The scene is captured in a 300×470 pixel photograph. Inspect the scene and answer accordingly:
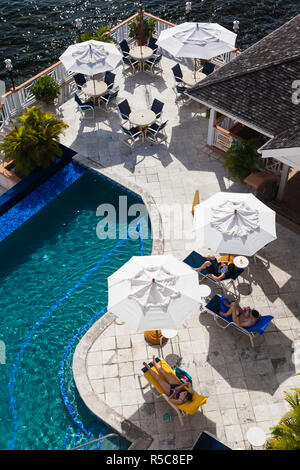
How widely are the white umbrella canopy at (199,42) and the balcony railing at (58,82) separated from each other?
1559 mm

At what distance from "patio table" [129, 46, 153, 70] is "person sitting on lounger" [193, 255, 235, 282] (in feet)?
40.3

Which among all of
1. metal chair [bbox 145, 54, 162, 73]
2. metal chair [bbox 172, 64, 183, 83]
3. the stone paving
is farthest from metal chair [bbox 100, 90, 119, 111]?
the stone paving

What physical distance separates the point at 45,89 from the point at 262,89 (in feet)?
30.8

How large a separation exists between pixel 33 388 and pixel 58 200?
777 cm

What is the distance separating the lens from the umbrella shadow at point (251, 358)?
14820mm

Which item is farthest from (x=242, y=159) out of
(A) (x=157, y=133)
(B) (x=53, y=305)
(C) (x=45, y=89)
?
(C) (x=45, y=89)

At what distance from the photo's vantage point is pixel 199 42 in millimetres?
22516

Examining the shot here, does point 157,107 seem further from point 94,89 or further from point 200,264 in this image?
point 200,264

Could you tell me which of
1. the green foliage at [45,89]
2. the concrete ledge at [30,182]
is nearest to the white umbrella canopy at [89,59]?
the green foliage at [45,89]

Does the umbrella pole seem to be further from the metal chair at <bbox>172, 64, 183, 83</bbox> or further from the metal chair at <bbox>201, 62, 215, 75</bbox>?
the metal chair at <bbox>201, 62, 215, 75</bbox>

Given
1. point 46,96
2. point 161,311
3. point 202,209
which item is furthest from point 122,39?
point 161,311

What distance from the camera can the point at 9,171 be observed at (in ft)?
69.1

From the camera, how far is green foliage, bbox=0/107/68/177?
20.1 meters

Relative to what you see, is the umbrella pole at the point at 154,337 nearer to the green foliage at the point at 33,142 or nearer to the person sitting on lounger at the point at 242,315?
the person sitting on lounger at the point at 242,315
